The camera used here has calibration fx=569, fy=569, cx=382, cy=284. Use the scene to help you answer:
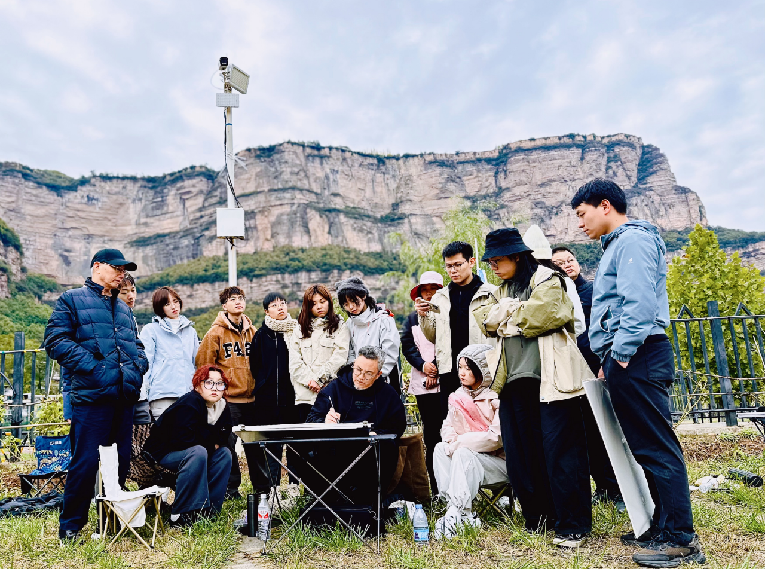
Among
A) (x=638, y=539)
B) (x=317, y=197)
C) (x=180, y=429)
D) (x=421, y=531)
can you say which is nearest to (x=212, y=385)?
(x=180, y=429)

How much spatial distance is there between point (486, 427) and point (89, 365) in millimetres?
2590

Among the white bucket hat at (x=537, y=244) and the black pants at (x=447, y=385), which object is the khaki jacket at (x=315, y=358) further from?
the white bucket hat at (x=537, y=244)

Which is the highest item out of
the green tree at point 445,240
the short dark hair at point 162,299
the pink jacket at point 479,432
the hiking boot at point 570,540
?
the green tree at point 445,240

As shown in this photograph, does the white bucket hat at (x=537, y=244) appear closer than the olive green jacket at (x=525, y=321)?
No

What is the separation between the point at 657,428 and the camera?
8.71 feet

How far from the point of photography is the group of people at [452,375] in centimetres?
271

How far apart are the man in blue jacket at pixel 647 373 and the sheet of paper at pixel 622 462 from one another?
3.1 inches

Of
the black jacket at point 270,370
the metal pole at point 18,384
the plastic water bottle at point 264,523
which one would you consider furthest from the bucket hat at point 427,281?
the metal pole at point 18,384

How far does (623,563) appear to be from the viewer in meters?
2.70

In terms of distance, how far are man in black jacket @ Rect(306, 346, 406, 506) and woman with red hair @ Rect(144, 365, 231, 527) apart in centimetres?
78

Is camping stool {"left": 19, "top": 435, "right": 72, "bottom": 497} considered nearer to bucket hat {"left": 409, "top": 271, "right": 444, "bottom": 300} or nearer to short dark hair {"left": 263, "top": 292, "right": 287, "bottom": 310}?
short dark hair {"left": 263, "top": 292, "right": 287, "bottom": 310}

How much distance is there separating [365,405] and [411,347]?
927 millimetres

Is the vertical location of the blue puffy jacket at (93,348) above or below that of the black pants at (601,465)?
above

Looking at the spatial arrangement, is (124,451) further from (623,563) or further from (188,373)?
(623,563)
